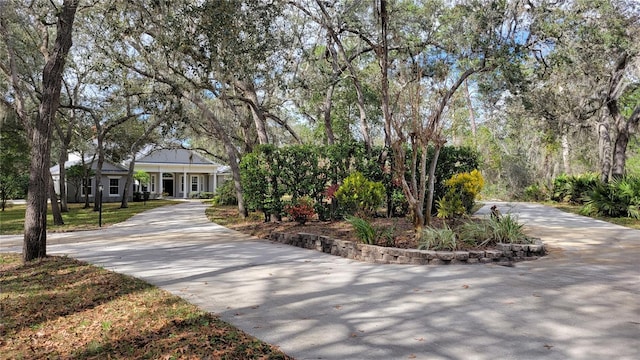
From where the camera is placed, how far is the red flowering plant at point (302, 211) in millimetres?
11227

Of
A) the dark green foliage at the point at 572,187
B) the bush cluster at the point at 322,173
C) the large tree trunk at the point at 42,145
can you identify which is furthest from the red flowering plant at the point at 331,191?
the dark green foliage at the point at 572,187

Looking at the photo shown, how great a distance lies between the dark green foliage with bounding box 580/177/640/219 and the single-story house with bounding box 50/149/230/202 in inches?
1074

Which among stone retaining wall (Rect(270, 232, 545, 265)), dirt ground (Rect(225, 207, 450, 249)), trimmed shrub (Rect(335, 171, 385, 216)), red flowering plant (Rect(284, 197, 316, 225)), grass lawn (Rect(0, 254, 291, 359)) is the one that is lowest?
grass lawn (Rect(0, 254, 291, 359))

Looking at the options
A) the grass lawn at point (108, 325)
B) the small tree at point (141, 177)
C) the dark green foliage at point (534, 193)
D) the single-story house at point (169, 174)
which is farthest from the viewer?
the small tree at point (141, 177)

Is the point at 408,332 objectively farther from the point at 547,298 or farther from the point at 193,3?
the point at 193,3

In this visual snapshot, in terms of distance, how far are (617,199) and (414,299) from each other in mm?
11972

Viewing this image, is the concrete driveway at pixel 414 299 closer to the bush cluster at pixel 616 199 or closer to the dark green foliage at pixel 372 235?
the dark green foliage at pixel 372 235

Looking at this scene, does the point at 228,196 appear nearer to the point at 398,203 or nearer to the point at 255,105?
the point at 255,105

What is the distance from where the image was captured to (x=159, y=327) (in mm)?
4152

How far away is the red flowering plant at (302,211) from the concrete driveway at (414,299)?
232 centimetres

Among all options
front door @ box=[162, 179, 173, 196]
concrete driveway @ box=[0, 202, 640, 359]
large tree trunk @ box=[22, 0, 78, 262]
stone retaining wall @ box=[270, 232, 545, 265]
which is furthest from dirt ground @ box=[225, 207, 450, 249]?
front door @ box=[162, 179, 173, 196]

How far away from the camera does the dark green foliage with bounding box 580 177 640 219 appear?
13.1 meters

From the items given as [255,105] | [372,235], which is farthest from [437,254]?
[255,105]

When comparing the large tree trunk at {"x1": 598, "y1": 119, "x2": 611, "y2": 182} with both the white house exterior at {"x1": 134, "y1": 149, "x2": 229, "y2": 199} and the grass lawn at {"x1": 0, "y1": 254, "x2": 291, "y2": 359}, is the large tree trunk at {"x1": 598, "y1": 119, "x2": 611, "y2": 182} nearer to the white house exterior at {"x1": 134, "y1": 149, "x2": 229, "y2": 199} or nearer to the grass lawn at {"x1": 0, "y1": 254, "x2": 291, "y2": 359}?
the grass lawn at {"x1": 0, "y1": 254, "x2": 291, "y2": 359}
